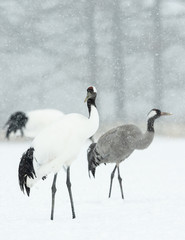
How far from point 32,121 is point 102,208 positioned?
11.0 feet

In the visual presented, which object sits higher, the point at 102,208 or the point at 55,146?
the point at 55,146

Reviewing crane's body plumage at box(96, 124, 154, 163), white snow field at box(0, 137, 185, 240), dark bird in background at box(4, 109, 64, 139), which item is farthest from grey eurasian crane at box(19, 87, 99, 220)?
dark bird in background at box(4, 109, 64, 139)

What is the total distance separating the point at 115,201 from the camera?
21.7ft

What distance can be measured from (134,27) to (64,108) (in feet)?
18.5

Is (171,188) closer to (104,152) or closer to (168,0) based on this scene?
(104,152)

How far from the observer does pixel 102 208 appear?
6.27 meters

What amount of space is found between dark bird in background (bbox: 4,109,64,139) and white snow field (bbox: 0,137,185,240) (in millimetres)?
900

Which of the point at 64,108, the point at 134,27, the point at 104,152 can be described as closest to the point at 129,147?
the point at 104,152

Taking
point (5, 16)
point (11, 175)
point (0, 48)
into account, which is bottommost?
point (11, 175)

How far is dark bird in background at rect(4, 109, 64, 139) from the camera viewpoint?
27.8 ft

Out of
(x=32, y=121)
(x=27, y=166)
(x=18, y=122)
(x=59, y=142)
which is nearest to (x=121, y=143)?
(x=59, y=142)

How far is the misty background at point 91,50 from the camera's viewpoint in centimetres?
2244

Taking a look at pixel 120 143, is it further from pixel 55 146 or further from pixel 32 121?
pixel 32 121

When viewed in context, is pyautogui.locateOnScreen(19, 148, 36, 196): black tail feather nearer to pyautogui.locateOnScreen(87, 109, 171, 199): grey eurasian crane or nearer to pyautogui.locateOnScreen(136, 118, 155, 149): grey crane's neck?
pyautogui.locateOnScreen(87, 109, 171, 199): grey eurasian crane
